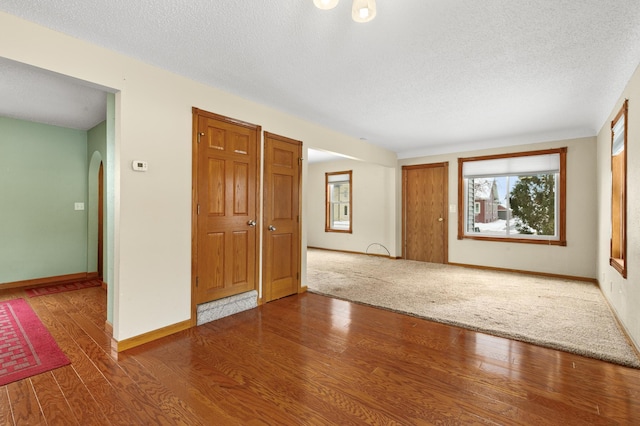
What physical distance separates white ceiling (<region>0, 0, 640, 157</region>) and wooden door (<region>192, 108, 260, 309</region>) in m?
0.51

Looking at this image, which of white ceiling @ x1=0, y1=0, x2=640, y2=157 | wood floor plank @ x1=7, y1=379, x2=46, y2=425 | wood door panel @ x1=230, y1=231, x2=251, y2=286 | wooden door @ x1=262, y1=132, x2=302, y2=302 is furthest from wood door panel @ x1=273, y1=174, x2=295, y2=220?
wood floor plank @ x1=7, y1=379, x2=46, y2=425

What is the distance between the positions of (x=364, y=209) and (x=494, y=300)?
4260 mm

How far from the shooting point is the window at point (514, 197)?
540cm

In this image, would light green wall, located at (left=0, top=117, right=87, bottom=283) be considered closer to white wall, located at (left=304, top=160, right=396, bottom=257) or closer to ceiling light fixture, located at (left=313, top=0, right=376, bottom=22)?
ceiling light fixture, located at (left=313, top=0, right=376, bottom=22)

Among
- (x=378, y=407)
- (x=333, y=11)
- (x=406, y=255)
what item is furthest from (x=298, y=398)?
(x=406, y=255)

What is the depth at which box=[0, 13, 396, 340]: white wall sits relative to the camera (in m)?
2.42

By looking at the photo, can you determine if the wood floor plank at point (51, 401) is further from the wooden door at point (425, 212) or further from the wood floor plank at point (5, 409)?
the wooden door at point (425, 212)

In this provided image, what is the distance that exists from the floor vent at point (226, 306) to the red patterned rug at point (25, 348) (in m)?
1.11

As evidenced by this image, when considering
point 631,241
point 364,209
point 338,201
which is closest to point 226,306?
point 631,241

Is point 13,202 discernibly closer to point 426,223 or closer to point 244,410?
point 244,410

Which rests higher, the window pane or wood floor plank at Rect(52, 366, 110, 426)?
the window pane

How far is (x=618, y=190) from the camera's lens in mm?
3578

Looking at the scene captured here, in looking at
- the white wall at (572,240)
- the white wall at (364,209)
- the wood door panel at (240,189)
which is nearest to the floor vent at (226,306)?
the wood door panel at (240,189)

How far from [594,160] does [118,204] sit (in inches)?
267
